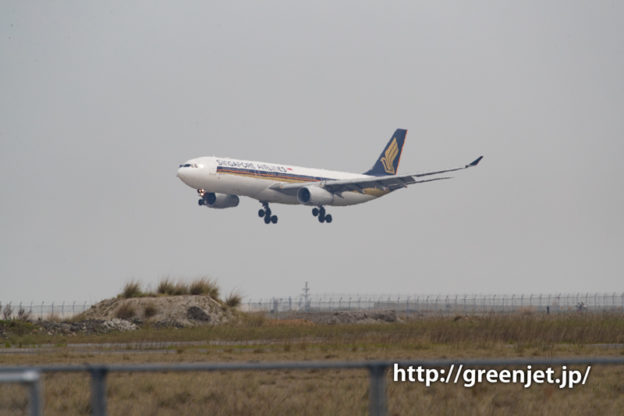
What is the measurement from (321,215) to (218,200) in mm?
9788

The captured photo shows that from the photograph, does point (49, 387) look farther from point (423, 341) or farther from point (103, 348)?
point (423, 341)

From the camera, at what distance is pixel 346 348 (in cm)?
3086

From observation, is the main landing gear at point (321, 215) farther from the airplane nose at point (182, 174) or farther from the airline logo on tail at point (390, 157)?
the airline logo on tail at point (390, 157)

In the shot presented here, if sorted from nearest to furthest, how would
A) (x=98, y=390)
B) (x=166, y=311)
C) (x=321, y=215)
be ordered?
(x=98, y=390) < (x=166, y=311) < (x=321, y=215)

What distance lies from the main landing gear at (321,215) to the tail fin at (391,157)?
14.2 m

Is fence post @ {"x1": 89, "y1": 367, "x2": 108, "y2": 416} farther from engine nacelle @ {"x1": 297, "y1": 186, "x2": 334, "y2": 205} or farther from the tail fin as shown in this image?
the tail fin

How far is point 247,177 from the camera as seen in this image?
220 ft

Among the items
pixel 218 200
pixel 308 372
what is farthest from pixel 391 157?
pixel 308 372

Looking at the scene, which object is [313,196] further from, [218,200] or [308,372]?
[308,372]

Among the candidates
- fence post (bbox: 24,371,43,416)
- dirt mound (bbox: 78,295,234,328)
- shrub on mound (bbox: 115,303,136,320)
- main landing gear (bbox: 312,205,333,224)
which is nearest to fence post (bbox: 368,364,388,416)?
fence post (bbox: 24,371,43,416)

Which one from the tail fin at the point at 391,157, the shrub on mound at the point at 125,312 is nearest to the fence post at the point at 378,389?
the shrub on mound at the point at 125,312

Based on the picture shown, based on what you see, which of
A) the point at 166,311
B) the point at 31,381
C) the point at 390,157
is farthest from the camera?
the point at 390,157

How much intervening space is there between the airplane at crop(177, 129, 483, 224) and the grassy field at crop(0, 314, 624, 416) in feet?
52.7

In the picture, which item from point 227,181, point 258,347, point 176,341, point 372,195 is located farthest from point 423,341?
point 372,195
